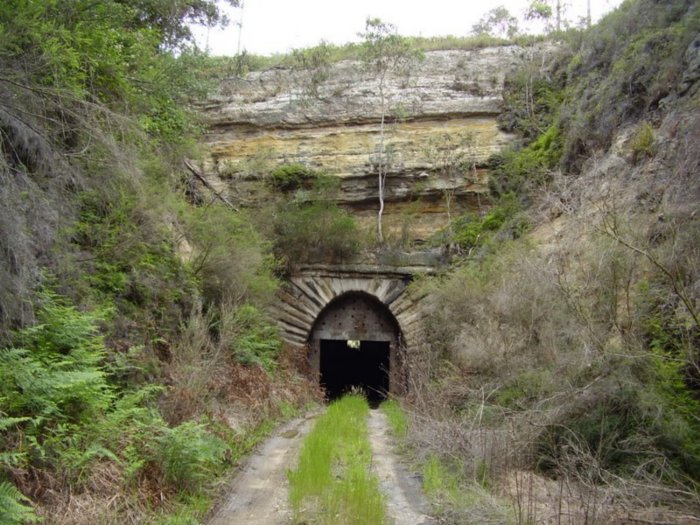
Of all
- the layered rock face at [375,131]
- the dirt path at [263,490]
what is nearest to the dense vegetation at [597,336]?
the dirt path at [263,490]

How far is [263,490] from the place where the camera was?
257 inches

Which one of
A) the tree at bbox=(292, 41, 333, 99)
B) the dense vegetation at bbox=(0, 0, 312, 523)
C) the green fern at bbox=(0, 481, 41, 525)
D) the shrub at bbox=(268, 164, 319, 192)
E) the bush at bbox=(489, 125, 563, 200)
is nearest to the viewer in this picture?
the green fern at bbox=(0, 481, 41, 525)

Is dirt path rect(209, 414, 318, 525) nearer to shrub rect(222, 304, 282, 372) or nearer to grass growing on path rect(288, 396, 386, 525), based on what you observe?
grass growing on path rect(288, 396, 386, 525)

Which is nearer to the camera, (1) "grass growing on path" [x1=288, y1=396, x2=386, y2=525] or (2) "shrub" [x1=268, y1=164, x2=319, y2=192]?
(1) "grass growing on path" [x1=288, y1=396, x2=386, y2=525]

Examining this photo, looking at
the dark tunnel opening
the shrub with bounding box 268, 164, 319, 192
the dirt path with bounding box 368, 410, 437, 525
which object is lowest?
the dark tunnel opening

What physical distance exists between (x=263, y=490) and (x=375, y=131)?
48.2ft

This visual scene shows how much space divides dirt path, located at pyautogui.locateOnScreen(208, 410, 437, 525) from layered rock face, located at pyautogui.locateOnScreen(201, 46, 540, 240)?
378 inches

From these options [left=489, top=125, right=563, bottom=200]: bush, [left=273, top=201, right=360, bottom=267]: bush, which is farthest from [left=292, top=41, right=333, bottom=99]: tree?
[left=489, top=125, right=563, bottom=200]: bush

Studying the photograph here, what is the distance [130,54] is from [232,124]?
10707 millimetres

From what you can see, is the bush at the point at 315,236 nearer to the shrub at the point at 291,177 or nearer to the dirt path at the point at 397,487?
the shrub at the point at 291,177

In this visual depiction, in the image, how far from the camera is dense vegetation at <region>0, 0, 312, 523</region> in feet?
16.1

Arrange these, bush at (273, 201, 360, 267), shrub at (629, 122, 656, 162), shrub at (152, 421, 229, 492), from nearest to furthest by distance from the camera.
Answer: shrub at (152, 421, 229, 492)
shrub at (629, 122, 656, 162)
bush at (273, 201, 360, 267)

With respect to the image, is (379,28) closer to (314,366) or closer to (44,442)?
(314,366)

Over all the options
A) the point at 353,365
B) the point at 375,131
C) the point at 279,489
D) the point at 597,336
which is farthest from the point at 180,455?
the point at 353,365
